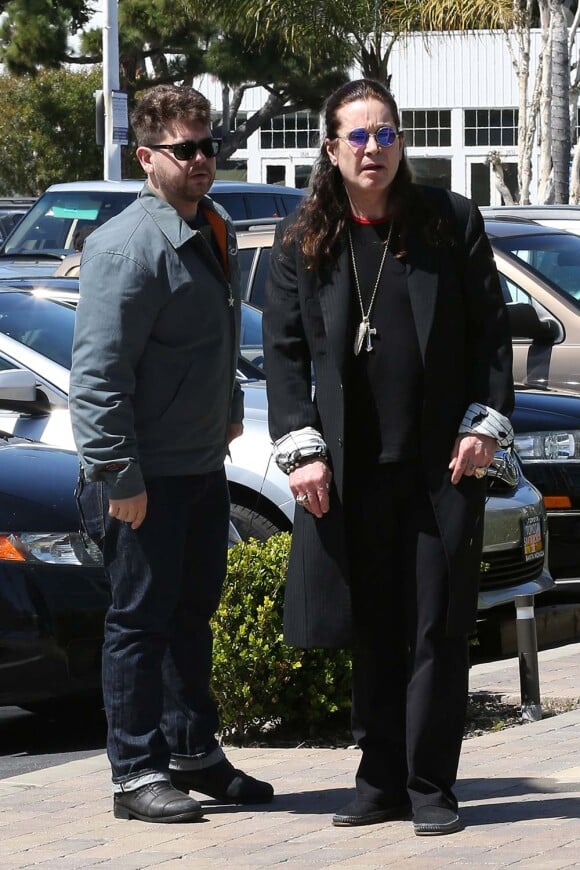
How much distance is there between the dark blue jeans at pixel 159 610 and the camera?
4.57 m

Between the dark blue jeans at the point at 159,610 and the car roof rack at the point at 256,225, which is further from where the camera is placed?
the car roof rack at the point at 256,225

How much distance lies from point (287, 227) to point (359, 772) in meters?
1.47

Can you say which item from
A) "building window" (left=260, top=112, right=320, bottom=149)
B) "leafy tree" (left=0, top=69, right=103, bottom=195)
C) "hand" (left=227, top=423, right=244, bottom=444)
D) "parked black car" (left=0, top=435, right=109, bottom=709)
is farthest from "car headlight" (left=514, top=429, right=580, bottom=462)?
"building window" (left=260, top=112, right=320, bottom=149)

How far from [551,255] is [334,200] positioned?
20.6 ft

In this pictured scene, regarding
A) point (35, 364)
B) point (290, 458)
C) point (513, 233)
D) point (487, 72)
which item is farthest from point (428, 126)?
point (290, 458)

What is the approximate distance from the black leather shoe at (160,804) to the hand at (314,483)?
0.93m

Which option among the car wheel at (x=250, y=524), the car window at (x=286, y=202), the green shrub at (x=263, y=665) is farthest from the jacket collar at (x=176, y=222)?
the car window at (x=286, y=202)

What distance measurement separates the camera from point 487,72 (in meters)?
49.6

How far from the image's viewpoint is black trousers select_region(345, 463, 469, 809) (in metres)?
4.35

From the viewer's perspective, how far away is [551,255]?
10.5m

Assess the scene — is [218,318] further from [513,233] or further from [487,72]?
[487,72]

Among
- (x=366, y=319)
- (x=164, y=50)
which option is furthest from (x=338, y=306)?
(x=164, y=50)

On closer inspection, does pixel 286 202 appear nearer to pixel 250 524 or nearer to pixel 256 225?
pixel 256 225

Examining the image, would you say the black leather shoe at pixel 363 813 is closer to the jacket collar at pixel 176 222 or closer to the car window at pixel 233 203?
the jacket collar at pixel 176 222
